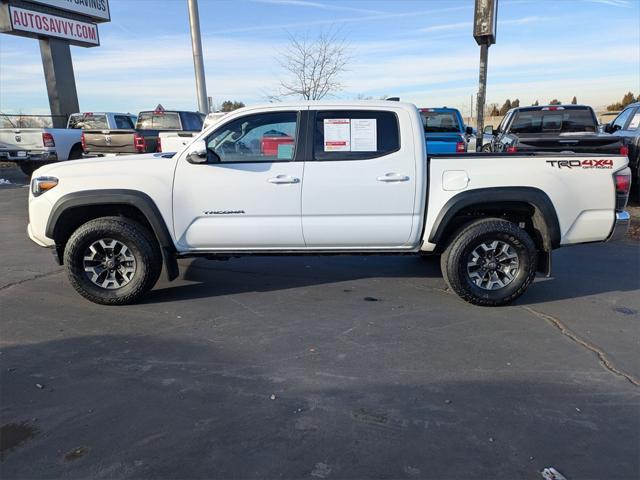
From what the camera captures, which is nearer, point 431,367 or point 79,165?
point 431,367

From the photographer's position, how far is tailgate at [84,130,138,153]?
542 inches

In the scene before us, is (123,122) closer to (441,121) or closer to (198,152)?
(441,121)

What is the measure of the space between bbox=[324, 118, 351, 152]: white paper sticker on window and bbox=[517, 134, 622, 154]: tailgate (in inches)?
192

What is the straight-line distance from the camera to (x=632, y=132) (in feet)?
32.6

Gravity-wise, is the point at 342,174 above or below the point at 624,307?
above

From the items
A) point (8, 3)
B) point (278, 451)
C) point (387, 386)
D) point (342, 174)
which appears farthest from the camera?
point (8, 3)

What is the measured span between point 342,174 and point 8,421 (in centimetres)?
313

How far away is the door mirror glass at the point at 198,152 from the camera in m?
4.60

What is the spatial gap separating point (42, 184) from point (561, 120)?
30.7ft

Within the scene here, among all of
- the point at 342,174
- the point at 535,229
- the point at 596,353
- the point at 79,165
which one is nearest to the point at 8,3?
the point at 79,165

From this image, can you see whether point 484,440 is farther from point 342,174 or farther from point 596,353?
point 342,174

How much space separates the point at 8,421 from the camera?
297 cm

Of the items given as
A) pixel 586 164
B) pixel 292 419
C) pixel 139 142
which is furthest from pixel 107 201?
pixel 139 142

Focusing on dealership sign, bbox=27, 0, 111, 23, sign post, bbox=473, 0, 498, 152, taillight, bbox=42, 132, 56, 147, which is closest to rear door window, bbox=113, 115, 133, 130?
taillight, bbox=42, 132, 56, 147
